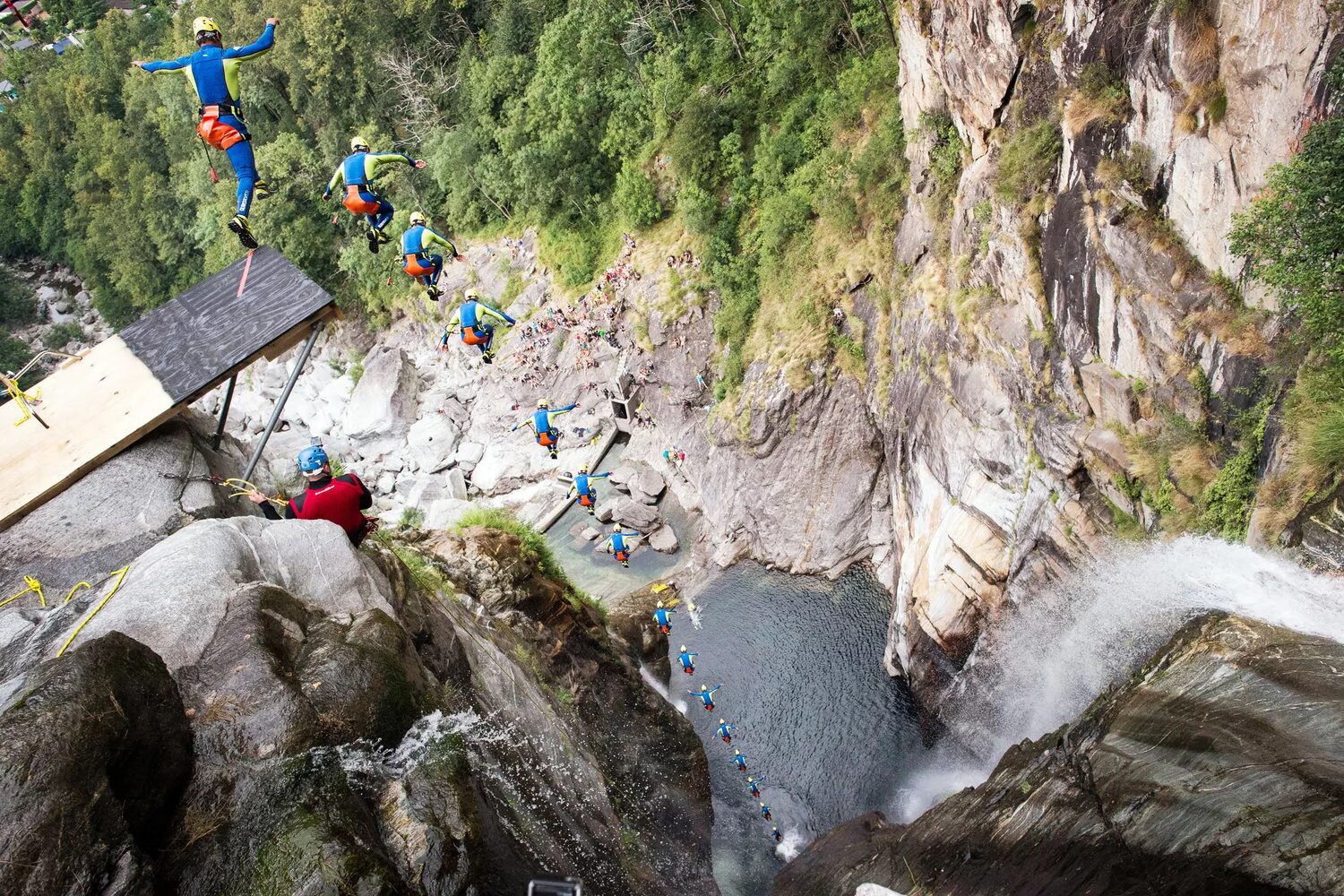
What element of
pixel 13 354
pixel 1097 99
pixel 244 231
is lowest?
pixel 13 354

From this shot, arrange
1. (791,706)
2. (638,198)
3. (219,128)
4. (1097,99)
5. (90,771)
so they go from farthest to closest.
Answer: (638,198) < (791,706) < (1097,99) < (219,128) < (90,771)

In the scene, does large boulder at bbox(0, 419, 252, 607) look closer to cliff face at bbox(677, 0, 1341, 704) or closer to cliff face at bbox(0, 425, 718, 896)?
cliff face at bbox(0, 425, 718, 896)

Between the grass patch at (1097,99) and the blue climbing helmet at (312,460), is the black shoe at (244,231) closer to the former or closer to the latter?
the blue climbing helmet at (312,460)

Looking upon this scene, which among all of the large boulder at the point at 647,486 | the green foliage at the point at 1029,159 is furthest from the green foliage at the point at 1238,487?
the large boulder at the point at 647,486

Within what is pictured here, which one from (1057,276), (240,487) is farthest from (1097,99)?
(240,487)

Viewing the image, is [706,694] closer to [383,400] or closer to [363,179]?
[363,179]

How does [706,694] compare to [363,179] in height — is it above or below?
below

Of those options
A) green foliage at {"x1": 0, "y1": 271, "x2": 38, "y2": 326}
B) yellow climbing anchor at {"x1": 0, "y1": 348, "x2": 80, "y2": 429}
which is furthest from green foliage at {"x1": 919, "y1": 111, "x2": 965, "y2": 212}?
green foliage at {"x1": 0, "y1": 271, "x2": 38, "y2": 326}
